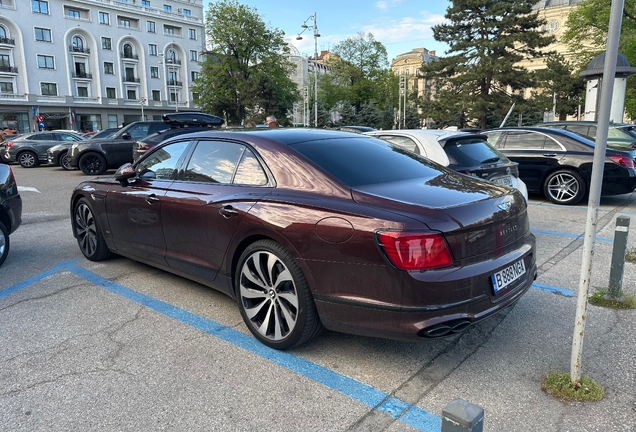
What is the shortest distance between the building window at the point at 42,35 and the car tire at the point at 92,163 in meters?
51.5

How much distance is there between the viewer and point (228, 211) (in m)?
3.53

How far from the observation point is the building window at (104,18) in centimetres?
6088

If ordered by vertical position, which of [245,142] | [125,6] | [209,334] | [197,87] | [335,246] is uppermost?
[125,6]

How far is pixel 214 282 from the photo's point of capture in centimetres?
379

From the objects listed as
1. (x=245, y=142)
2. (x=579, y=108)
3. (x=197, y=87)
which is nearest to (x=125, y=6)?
(x=197, y=87)

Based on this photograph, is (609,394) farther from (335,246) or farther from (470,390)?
(335,246)

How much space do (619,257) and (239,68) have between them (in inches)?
1866

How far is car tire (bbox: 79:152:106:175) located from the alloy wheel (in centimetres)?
1343

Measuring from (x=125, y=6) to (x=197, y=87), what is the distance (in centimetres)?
2424

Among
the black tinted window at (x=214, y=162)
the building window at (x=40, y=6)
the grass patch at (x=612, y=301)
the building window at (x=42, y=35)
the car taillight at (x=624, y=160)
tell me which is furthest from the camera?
the building window at (x=42, y=35)

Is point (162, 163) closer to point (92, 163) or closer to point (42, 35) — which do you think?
point (92, 163)

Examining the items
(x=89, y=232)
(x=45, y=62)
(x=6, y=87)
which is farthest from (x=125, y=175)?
(x=45, y=62)

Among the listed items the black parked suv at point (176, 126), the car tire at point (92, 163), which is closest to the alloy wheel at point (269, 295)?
the black parked suv at point (176, 126)

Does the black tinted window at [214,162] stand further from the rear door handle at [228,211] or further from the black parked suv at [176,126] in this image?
the black parked suv at [176,126]
